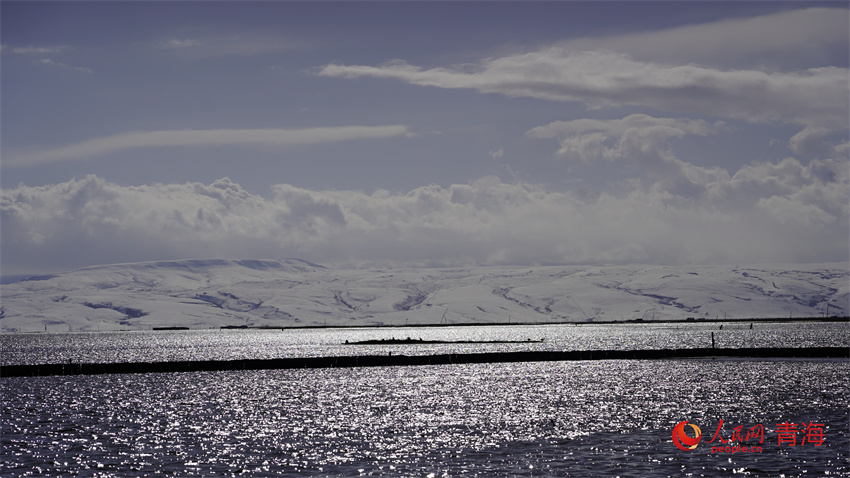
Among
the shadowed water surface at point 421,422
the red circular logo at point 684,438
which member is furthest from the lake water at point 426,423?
the red circular logo at point 684,438

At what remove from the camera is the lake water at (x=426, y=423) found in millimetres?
47500

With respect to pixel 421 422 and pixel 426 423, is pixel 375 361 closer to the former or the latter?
pixel 421 422

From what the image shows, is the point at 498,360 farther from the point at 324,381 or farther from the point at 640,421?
the point at 640,421

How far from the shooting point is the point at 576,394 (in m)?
89.9

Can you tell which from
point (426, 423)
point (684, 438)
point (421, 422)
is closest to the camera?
point (684, 438)

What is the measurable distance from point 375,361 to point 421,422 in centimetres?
7525

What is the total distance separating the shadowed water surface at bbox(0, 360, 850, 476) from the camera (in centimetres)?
4753

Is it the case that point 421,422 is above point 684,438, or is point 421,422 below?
below

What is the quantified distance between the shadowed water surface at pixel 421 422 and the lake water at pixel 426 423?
0.14m

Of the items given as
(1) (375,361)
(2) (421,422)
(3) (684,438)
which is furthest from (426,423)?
(1) (375,361)

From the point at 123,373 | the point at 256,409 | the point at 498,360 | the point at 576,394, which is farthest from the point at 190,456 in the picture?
the point at 498,360

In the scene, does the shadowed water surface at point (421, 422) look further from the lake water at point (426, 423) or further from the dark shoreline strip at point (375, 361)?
the dark shoreline strip at point (375, 361)

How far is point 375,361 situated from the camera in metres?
142

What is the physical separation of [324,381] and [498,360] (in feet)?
137
